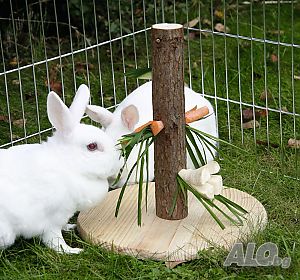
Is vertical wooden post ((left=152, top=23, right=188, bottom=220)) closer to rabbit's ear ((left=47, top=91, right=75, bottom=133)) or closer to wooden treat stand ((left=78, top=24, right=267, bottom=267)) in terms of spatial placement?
wooden treat stand ((left=78, top=24, right=267, bottom=267))

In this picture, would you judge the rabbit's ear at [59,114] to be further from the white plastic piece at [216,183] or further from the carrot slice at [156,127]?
the white plastic piece at [216,183]

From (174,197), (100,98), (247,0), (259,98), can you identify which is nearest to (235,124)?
(259,98)

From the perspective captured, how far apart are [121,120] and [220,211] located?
1.88 feet

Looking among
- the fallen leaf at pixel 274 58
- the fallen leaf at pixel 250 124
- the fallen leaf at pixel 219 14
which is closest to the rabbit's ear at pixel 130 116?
the fallen leaf at pixel 250 124

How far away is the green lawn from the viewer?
2.70 meters

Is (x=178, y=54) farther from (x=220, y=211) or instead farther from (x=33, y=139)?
(x=33, y=139)

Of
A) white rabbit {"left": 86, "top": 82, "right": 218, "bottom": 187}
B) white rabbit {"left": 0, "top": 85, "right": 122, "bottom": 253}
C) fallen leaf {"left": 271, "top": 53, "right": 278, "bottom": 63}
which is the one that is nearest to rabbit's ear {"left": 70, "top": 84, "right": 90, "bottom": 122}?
white rabbit {"left": 0, "top": 85, "right": 122, "bottom": 253}

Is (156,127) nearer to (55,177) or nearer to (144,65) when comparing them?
(55,177)

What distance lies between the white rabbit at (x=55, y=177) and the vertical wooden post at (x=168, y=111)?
6.7 inches

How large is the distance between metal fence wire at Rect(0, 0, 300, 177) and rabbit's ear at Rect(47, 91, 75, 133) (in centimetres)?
69

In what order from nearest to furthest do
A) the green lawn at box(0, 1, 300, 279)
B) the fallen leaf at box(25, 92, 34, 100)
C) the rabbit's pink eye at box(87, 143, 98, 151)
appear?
1. the green lawn at box(0, 1, 300, 279)
2. the rabbit's pink eye at box(87, 143, 98, 151)
3. the fallen leaf at box(25, 92, 34, 100)

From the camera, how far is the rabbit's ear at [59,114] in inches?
108

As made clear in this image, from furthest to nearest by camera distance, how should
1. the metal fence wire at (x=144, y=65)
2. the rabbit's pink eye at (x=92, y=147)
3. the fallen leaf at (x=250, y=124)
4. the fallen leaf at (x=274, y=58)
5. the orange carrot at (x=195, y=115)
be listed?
the fallen leaf at (x=274, y=58) < the fallen leaf at (x=250, y=124) < the metal fence wire at (x=144, y=65) < the orange carrot at (x=195, y=115) < the rabbit's pink eye at (x=92, y=147)

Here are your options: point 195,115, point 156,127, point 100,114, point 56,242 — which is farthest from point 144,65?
point 56,242
